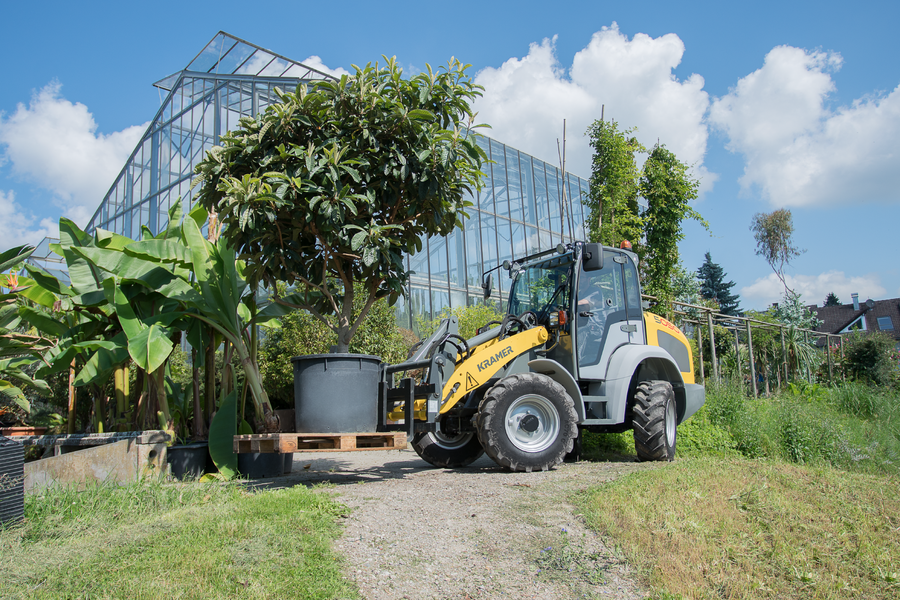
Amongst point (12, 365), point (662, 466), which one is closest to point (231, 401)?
point (12, 365)

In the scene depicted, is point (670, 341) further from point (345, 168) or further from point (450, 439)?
point (345, 168)

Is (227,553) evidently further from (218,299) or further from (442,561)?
(218,299)

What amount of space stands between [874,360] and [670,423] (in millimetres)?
17422

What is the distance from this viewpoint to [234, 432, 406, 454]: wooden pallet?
5.63 m

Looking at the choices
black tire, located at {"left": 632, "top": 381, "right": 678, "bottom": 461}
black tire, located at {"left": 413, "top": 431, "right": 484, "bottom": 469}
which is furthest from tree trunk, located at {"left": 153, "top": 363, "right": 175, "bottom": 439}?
black tire, located at {"left": 632, "top": 381, "right": 678, "bottom": 461}

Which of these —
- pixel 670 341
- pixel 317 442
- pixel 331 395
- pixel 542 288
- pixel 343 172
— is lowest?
pixel 317 442

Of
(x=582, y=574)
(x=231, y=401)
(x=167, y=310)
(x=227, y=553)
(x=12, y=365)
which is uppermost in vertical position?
(x=167, y=310)

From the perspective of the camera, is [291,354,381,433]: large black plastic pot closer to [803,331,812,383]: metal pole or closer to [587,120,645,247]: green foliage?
[587,120,645,247]: green foliage

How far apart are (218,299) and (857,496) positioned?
22.4ft

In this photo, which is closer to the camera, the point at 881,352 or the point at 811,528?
the point at 811,528

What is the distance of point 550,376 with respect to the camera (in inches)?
288

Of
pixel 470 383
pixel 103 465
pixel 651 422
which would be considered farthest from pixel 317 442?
pixel 651 422

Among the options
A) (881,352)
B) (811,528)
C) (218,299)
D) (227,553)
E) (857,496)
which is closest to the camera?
(227,553)

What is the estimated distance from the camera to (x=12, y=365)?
7930 mm
